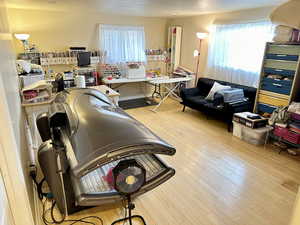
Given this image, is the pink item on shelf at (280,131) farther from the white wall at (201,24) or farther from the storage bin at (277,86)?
the white wall at (201,24)

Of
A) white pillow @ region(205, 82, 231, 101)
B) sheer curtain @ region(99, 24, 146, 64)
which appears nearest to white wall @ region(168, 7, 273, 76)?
white pillow @ region(205, 82, 231, 101)

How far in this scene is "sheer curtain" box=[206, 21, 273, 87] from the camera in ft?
12.6

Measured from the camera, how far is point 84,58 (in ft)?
15.3

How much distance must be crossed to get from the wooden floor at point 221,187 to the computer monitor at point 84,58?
2466mm

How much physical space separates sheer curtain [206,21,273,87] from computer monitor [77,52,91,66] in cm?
287

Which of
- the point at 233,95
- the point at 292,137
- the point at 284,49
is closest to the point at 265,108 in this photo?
the point at 233,95

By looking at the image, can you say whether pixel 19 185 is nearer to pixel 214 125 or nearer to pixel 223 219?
pixel 223 219

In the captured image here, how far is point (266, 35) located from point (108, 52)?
3.48 m

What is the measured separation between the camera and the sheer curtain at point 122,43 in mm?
5020

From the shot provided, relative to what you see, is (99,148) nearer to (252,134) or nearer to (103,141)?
(103,141)

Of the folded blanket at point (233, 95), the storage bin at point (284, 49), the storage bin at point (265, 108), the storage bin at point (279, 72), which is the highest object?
the storage bin at point (284, 49)

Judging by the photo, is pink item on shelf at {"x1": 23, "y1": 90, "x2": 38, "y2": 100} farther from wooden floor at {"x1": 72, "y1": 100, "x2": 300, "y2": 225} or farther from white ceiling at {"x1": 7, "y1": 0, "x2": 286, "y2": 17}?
white ceiling at {"x1": 7, "y1": 0, "x2": 286, "y2": 17}

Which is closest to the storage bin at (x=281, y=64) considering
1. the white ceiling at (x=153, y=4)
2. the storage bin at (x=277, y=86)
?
the storage bin at (x=277, y=86)

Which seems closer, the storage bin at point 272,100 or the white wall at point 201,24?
the storage bin at point 272,100
